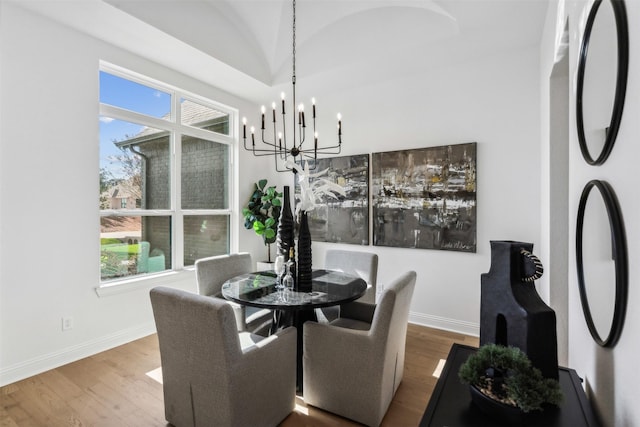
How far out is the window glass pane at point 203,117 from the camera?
3.81m

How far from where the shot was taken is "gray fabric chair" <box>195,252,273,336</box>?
8.04 feet

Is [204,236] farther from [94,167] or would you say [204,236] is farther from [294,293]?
[294,293]

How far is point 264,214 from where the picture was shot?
14.4 feet

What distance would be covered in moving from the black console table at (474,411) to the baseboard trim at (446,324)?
228 centimetres

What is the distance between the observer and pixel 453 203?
11.0ft

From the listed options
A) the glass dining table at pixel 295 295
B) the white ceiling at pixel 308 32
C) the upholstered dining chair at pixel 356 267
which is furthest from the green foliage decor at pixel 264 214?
the glass dining table at pixel 295 295

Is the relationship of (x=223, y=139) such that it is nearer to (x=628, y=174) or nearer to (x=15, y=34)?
(x=15, y=34)

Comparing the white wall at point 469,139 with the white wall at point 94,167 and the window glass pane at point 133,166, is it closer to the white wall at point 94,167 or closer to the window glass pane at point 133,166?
the white wall at point 94,167

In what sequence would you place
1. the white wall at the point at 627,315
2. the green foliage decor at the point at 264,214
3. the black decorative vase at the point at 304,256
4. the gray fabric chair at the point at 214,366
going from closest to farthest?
the white wall at the point at 627,315 → the gray fabric chair at the point at 214,366 → the black decorative vase at the point at 304,256 → the green foliage decor at the point at 264,214

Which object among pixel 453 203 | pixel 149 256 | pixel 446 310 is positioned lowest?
pixel 446 310

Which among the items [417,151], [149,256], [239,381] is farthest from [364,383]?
[149,256]

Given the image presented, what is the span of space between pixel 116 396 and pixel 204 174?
100 inches

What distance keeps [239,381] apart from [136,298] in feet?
7.39

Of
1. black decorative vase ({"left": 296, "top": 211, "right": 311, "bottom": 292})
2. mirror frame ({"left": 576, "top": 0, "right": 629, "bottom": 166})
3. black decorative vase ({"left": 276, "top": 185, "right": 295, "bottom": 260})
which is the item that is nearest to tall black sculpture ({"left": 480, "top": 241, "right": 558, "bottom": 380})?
mirror frame ({"left": 576, "top": 0, "right": 629, "bottom": 166})
